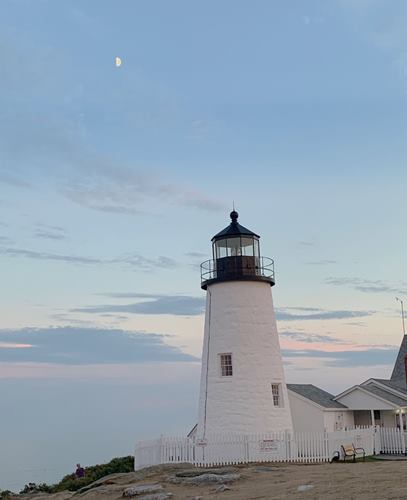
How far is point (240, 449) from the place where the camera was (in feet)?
80.0

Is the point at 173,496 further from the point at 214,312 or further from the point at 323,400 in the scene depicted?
the point at 323,400

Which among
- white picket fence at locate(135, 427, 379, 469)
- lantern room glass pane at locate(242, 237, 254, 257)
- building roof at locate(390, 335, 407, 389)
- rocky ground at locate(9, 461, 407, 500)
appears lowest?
rocky ground at locate(9, 461, 407, 500)

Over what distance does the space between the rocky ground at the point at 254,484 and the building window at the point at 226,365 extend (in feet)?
17.4

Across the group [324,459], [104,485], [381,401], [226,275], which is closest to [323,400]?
[381,401]

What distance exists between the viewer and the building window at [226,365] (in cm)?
2627

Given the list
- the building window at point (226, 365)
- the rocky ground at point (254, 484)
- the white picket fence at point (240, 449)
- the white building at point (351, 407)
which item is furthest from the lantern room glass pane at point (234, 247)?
the rocky ground at point (254, 484)

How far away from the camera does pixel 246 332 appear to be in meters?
26.3

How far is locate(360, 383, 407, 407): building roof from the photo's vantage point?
31172 millimetres

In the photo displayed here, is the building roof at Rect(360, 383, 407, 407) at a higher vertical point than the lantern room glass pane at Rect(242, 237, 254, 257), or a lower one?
lower

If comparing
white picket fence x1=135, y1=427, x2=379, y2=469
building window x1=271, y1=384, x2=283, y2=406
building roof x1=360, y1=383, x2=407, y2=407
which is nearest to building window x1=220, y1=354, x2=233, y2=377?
building window x1=271, y1=384, x2=283, y2=406

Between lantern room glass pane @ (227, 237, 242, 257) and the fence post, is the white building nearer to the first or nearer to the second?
the fence post

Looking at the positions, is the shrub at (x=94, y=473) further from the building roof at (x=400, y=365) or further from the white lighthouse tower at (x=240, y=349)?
the building roof at (x=400, y=365)

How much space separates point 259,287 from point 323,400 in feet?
29.6

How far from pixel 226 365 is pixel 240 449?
3488 mm
